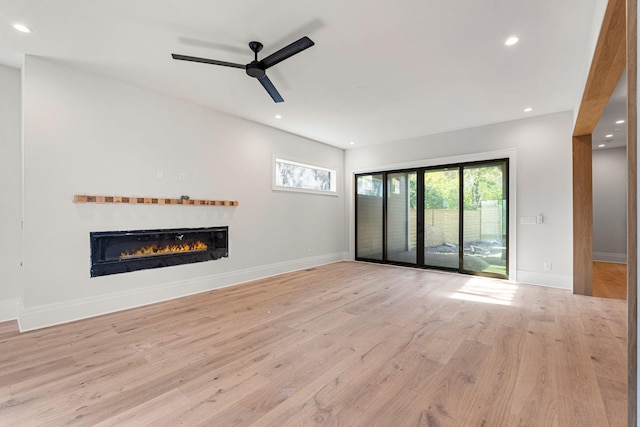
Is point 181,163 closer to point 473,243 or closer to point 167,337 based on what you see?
point 167,337

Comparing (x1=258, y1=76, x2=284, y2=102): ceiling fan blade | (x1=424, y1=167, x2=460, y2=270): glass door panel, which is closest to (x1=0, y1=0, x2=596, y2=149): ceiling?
(x1=258, y1=76, x2=284, y2=102): ceiling fan blade

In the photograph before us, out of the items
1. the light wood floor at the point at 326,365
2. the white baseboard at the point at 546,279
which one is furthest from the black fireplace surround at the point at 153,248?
the white baseboard at the point at 546,279

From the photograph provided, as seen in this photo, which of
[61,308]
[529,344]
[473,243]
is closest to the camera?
[529,344]

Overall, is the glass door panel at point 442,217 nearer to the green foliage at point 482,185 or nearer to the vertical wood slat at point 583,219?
the green foliage at point 482,185

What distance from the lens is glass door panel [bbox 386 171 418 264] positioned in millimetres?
6172

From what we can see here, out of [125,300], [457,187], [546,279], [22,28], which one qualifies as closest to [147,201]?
[125,300]

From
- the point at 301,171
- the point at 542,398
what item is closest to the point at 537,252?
the point at 542,398

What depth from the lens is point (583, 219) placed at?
4.16 meters

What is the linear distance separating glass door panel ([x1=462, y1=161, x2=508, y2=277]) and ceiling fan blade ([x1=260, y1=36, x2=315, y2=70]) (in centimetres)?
429

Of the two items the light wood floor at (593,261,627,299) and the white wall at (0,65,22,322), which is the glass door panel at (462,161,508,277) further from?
the white wall at (0,65,22,322)

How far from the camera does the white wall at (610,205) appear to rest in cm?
665

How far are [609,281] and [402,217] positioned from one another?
368 cm

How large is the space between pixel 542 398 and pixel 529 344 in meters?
0.88

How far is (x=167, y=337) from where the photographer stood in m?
2.69
